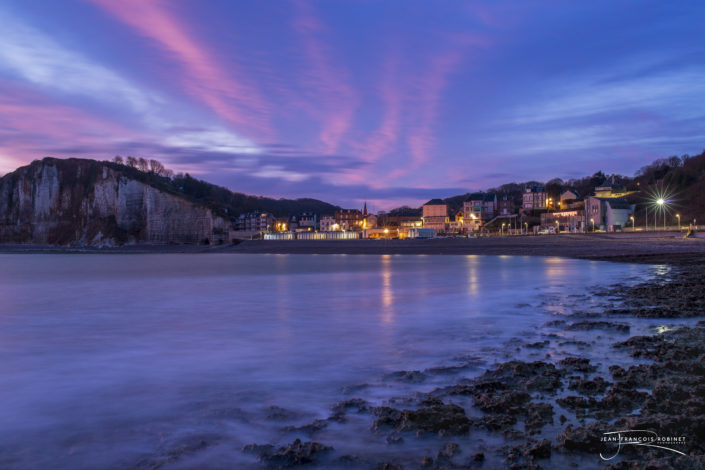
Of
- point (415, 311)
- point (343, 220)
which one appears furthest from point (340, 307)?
point (343, 220)

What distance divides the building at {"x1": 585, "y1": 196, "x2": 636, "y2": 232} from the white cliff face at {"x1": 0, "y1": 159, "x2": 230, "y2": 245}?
64.2 metres

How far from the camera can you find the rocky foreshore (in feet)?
11.5

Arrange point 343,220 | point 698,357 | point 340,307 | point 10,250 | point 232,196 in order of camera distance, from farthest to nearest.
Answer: point 232,196, point 343,220, point 10,250, point 340,307, point 698,357

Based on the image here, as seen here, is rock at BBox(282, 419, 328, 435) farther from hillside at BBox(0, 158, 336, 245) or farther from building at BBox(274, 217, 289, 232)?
building at BBox(274, 217, 289, 232)

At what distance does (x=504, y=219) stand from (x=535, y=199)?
40.3ft

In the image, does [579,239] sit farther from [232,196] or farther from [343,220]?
[232,196]

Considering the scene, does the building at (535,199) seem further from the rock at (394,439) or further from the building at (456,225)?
the rock at (394,439)

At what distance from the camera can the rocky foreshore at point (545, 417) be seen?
137 inches

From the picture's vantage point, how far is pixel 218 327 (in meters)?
10.7

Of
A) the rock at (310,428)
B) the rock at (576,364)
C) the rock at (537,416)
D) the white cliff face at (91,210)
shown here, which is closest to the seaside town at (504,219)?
the white cliff face at (91,210)

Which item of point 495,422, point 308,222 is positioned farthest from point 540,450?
point 308,222

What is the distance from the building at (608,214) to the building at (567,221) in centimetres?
168

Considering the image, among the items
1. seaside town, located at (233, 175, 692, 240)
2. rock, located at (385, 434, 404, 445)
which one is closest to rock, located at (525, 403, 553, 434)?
rock, located at (385, 434, 404, 445)

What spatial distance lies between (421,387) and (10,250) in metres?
111
